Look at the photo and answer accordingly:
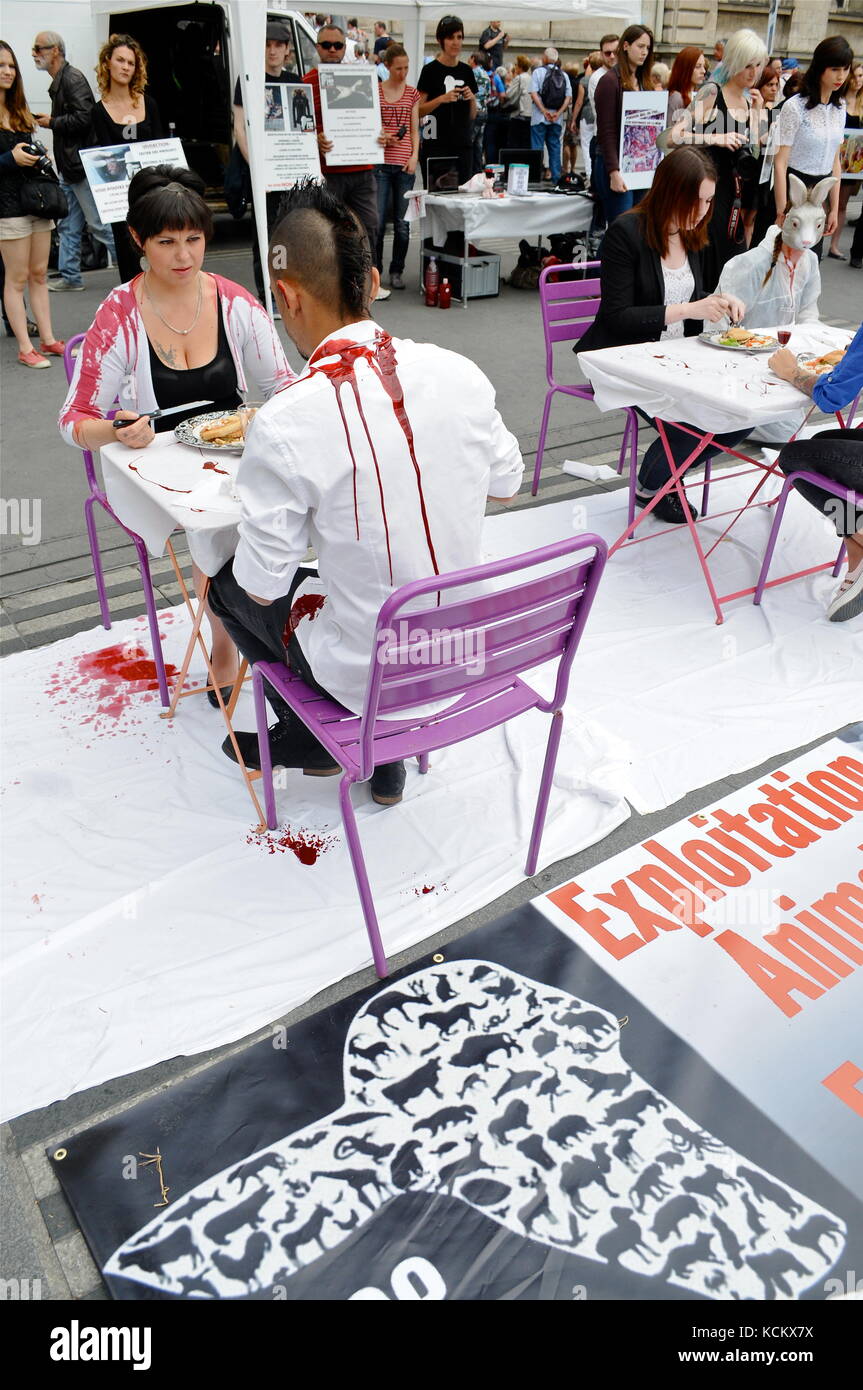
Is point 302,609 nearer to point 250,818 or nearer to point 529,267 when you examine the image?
point 250,818

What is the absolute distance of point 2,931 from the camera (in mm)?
2225

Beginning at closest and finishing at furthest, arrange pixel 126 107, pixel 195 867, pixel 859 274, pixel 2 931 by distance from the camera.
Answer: pixel 2 931, pixel 195 867, pixel 126 107, pixel 859 274

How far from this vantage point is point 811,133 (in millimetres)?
6566

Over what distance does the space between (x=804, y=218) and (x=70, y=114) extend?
494 centimetres

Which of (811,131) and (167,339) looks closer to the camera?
(167,339)

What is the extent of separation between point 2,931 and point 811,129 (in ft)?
23.5

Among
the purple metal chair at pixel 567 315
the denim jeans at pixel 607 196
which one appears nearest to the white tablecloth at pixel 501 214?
the denim jeans at pixel 607 196

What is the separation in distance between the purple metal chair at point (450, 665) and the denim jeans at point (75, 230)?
6361mm

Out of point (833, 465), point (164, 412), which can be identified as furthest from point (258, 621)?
point (833, 465)

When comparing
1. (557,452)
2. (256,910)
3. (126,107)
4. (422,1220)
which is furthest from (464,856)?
(126,107)

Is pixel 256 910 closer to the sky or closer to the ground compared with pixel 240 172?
closer to the ground

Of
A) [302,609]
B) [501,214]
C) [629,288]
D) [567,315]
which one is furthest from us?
[501,214]

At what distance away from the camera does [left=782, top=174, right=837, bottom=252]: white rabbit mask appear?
11.6 ft

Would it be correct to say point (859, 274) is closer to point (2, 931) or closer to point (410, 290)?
point (410, 290)
